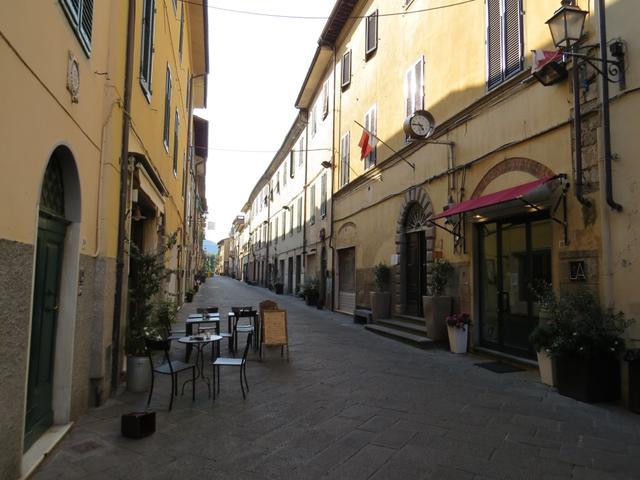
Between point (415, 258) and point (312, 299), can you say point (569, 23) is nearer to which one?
point (415, 258)

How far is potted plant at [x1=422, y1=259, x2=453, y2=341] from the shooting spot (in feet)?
30.2

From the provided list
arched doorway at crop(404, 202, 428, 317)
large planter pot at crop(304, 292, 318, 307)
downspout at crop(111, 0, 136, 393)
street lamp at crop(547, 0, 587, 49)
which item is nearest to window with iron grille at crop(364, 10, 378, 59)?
arched doorway at crop(404, 202, 428, 317)

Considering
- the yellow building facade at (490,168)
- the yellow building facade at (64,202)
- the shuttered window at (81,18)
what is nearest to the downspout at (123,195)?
→ the yellow building facade at (64,202)

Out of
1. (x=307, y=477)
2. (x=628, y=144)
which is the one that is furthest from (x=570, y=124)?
(x=307, y=477)

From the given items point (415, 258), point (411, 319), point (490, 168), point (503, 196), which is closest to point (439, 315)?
point (411, 319)

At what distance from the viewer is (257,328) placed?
8711 millimetres

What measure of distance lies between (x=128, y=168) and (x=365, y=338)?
262 inches

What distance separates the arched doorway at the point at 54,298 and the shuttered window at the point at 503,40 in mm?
6748

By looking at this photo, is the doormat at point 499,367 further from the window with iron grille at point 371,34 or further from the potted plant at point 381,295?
the window with iron grille at point 371,34

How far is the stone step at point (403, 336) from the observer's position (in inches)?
361

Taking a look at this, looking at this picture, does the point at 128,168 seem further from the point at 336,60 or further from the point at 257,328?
the point at 336,60

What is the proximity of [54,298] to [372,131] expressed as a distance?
11230 millimetres

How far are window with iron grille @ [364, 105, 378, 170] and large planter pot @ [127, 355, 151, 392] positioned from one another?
940cm

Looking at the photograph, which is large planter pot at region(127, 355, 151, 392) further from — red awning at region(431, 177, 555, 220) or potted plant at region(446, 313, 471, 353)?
potted plant at region(446, 313, 471, 353)
